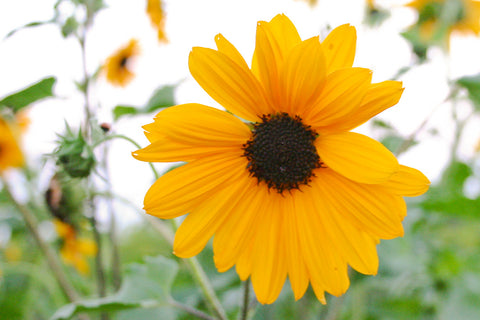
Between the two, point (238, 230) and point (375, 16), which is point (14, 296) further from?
point (375, 16)

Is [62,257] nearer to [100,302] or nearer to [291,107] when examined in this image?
[100,302]

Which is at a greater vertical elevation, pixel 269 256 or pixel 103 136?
pixel 103 136

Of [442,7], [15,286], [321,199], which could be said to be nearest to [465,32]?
[442,7]

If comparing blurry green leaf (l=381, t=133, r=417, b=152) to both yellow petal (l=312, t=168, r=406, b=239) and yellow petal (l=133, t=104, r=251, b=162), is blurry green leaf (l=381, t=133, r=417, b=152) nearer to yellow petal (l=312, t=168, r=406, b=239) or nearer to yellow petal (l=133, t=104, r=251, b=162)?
yellow petal (l=312, t=168, r=406, b=239)

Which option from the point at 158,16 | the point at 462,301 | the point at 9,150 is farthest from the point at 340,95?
the point at 9,150

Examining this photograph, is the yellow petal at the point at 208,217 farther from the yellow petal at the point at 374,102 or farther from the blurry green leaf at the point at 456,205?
the blurry green leaf at the point at 456,205

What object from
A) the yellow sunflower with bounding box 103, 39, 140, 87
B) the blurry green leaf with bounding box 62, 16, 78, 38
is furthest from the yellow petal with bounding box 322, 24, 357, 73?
the yellow sunflower with bounding box 103, 39, 140, 87

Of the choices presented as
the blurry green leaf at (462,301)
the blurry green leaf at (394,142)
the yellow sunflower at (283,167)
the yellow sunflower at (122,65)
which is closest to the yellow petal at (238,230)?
the yellow sunflower at (283,167)
